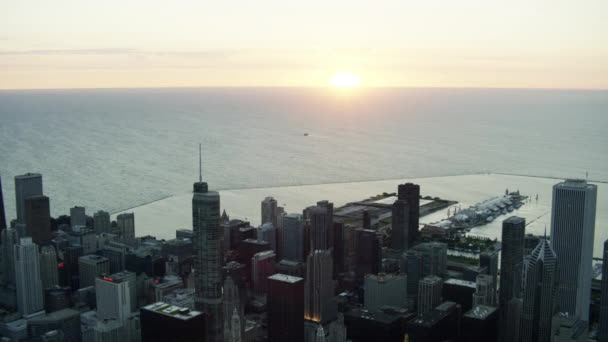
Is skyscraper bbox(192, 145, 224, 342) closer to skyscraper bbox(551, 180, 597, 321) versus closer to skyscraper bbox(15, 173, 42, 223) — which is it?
skyscraper bbox(551, 180, 597, 321)

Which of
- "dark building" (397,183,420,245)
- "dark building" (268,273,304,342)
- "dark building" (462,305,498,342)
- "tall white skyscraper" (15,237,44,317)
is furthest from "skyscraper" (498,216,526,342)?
"tall white skyscraper" (15,237,44,317)

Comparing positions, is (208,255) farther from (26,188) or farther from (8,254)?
(26,188)

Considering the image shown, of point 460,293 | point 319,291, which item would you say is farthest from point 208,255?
point 460,293

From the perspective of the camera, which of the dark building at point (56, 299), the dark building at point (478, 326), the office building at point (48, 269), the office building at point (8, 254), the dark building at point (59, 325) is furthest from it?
the office building at point (48, 269)

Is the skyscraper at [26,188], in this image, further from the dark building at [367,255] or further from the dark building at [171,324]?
the dark building at [171,324]

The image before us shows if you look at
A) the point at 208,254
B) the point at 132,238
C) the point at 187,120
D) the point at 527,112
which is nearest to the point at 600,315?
the point at 208,254

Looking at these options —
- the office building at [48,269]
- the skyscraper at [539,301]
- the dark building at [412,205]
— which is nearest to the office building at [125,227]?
the office building at [48,269]
